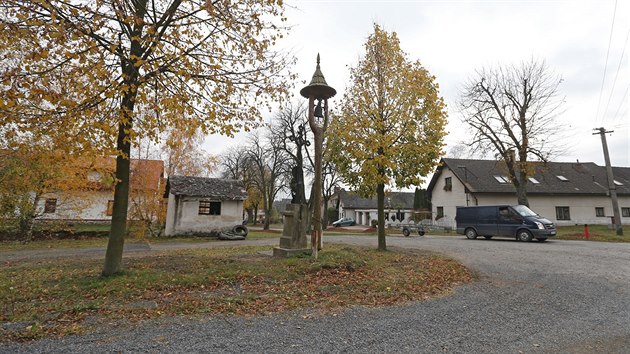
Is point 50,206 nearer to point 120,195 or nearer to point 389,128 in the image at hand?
point 120,195

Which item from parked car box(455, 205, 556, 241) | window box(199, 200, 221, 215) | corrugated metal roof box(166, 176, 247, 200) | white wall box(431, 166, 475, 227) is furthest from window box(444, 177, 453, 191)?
window box(199, 200, 221, 215)

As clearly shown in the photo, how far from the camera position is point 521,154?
24297 mm

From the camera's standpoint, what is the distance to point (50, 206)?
16.9m

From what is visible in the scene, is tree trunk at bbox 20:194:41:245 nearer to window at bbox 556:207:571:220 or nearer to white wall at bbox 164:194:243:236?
white wall at bbox 164:194:243:236

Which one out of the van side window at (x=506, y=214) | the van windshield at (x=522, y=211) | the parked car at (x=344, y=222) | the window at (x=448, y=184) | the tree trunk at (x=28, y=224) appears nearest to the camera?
the tree trunk at (x=28, y=224)

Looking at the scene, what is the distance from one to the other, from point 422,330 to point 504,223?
54.4ft

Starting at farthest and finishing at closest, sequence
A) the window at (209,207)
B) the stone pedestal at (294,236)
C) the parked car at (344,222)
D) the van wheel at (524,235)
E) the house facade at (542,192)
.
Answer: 1. the parked car at (344,222)
2. the house facade at (542,192)
3. the window at (209,207)
4. the van wheel at (524,235)
5. the stone pedestal at (294,236)

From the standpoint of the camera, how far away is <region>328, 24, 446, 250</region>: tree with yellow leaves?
10.5m

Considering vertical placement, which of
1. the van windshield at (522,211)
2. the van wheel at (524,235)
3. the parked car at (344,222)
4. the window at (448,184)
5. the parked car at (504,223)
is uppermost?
the window at (448,184)

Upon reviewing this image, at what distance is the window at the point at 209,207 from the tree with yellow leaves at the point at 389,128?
15.0m

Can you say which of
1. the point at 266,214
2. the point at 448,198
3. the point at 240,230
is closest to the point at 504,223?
the point at 448,198

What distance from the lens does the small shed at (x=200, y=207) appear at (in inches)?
884

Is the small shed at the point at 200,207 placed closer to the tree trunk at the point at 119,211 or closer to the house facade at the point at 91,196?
the house facade at the point at 91,196

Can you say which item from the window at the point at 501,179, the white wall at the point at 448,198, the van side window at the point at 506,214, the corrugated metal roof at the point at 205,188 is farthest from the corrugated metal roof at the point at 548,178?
the corrugated metal roof at the point at 205,188
